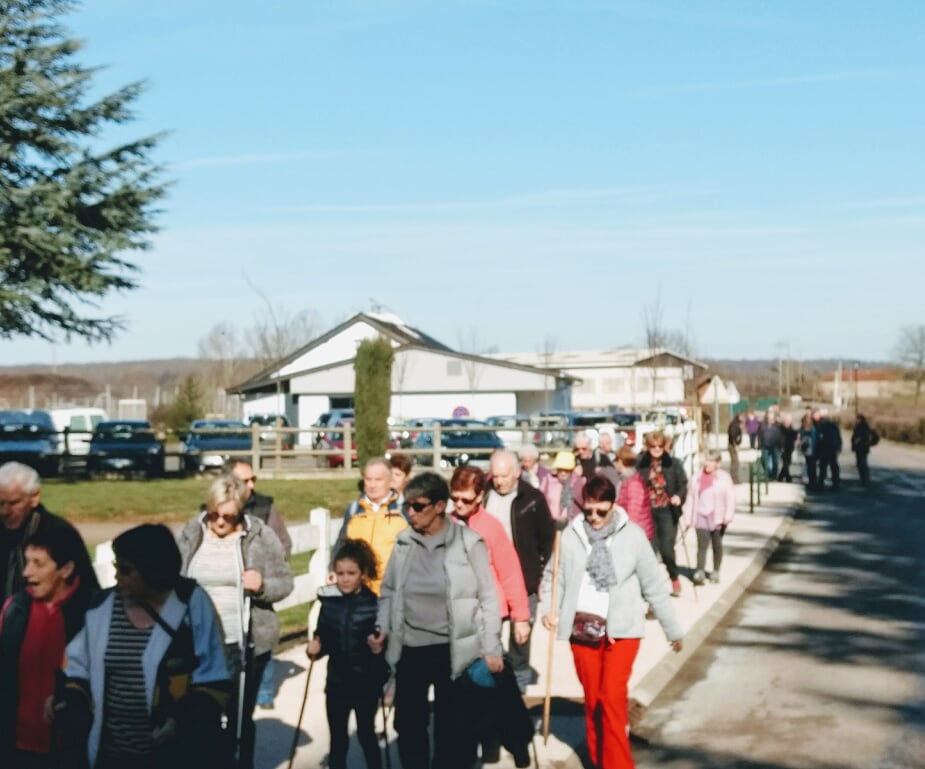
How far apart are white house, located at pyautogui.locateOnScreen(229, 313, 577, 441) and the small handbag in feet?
183

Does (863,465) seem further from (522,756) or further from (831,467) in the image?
(522,756)

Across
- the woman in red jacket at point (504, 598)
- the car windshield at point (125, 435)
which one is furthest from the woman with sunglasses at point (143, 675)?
the car windshield at point (125, 435)

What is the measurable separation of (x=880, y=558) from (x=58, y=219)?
16.6 metres

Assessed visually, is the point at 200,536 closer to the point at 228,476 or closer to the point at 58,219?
the point at 228,476

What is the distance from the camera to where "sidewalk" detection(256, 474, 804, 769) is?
917 cm

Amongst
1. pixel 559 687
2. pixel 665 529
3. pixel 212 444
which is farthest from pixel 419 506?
pixel 212 444

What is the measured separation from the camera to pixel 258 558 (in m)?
7.92

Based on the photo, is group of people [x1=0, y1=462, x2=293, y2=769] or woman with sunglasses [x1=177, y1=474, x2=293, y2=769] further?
woman with sunglasses [x1=177, y1=474, x2=293, y2=769]

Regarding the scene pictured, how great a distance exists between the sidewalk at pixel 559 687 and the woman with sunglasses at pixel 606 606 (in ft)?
2.02

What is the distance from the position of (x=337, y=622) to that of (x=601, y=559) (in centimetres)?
158

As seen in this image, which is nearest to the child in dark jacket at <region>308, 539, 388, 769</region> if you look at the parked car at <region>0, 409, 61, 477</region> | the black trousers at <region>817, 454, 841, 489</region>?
the black trousers at <region>817, 454, 841, 489</region>

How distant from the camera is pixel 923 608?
16.3m

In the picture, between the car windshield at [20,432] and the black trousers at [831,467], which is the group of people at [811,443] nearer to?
the black trousers at [831,467]

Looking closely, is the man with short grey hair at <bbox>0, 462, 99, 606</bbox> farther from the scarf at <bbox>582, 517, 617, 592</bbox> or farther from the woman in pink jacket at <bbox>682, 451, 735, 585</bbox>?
the woman in pink jacket at <bbox>682, 451, 735, 585</bbox>
